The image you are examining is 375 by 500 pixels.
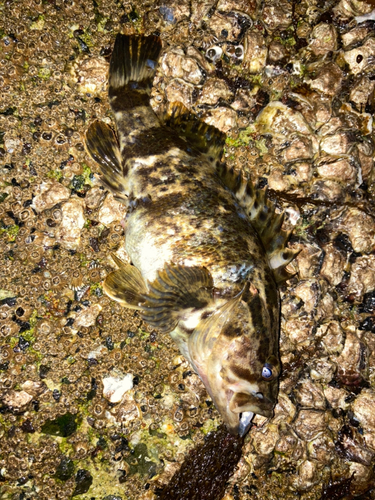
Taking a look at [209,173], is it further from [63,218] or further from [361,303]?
[361,303]

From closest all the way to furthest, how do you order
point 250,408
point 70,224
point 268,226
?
point 250,408, point 268,226, point 70,224

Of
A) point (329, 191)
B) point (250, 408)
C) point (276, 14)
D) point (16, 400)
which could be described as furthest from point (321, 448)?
point (276, 14)

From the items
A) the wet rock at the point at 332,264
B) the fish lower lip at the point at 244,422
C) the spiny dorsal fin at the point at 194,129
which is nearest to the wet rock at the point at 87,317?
the fish lower lip at the point at 244,422

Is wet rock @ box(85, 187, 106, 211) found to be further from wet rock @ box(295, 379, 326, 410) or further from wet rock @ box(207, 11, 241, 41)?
wet rock @ box(295, 379, 326, 410)

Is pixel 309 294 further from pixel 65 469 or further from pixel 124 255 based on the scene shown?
pixel 65 469

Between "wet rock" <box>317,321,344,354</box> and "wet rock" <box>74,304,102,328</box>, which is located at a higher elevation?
"wet rock" <box>74,304,102,328</box>

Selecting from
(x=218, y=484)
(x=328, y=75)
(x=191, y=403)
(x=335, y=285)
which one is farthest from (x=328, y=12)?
(x=218, y=484)

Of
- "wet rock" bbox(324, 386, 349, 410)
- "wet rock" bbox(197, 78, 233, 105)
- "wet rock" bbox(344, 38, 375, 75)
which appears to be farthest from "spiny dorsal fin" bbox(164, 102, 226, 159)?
"wet rock" bbox(324, 386, 349, 410)
